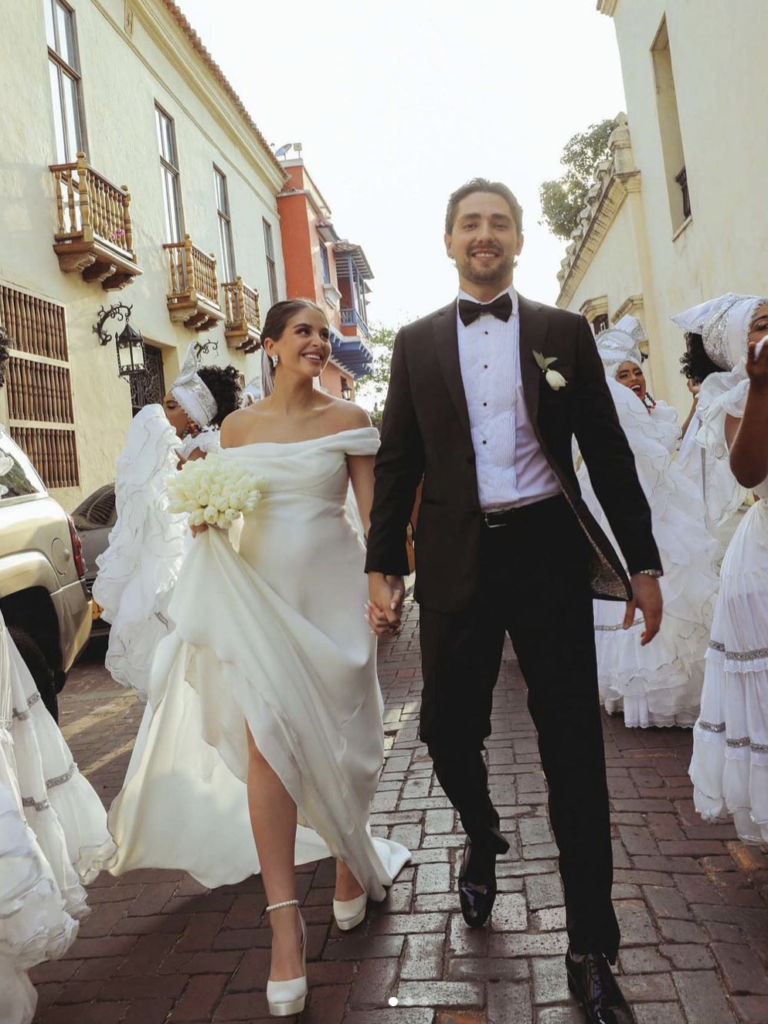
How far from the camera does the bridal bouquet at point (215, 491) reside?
3.10 metres

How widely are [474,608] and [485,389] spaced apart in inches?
24.7

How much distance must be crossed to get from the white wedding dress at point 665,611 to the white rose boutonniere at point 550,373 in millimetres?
2281

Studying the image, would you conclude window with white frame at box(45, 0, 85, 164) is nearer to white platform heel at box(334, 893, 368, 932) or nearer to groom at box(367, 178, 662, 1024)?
groom at box(367, 178, 662, 1024)

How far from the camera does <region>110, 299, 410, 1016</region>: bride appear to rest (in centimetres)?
299

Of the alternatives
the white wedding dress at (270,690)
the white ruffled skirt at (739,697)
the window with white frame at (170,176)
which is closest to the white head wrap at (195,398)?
the white wedding dress at (270,690)

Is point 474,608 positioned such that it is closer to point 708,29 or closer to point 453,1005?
point 453,1005

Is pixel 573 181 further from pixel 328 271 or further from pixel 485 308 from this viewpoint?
pixel 485 308

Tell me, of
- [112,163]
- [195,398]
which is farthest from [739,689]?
[112,163]

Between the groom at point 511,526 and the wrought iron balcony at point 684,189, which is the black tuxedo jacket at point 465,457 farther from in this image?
the wrought iron balcony at point 684,189

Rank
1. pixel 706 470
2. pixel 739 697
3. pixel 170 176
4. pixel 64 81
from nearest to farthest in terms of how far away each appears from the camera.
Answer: pixel 739 697 → pixel 706 470 → pixel 64 81 → pixel 170 176

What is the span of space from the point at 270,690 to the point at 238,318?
17576 mm

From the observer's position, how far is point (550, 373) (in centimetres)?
270

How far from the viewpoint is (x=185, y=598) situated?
3.17 meters

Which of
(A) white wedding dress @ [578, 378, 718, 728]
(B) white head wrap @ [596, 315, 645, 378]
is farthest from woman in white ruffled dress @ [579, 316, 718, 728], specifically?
(B) white head wrap @ [596, 315, 645, 378]
